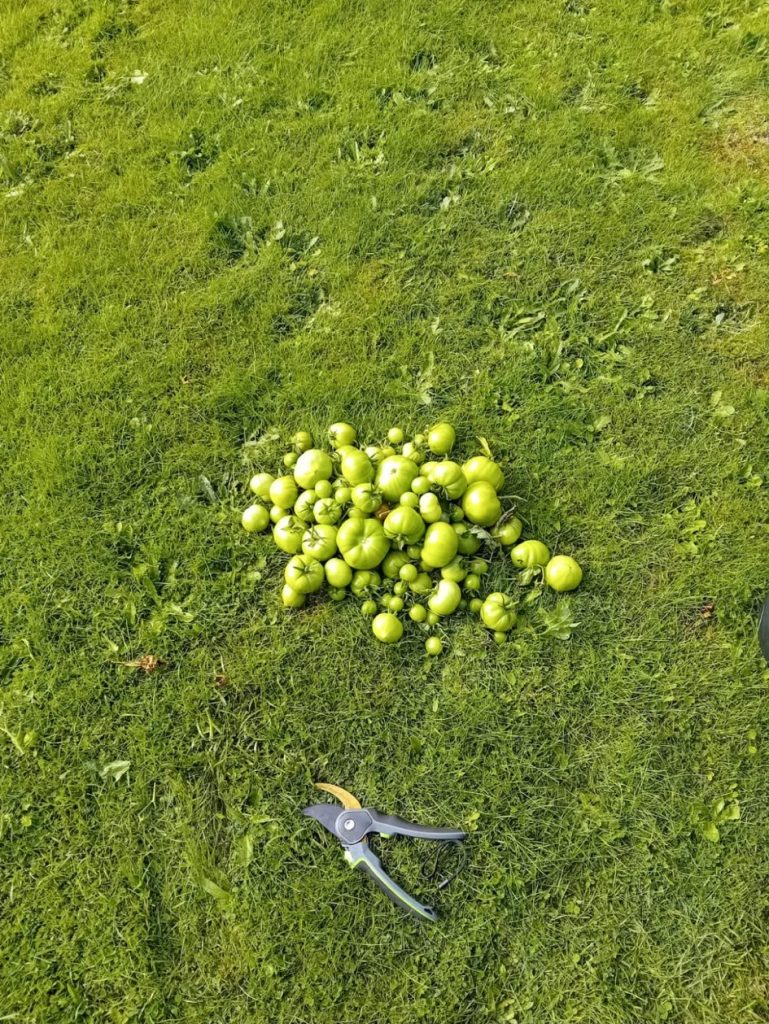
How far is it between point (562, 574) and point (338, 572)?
111cm

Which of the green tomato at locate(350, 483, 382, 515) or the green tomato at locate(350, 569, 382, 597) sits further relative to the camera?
the green tomato at locate(350, 569, 382, 597)

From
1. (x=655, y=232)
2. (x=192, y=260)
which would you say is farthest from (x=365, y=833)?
(x=655, y=232)

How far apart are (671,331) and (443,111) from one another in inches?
97.4

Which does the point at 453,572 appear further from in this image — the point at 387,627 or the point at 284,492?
the point at 284,492

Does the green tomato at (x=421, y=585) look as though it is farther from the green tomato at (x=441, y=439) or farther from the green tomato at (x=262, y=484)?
the green tomato at (x=262, y=484)

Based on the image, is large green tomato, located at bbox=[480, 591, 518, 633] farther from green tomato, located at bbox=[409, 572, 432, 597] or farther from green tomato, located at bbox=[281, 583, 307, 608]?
green tomato, located at bbox=[281, 583, 307, 608]

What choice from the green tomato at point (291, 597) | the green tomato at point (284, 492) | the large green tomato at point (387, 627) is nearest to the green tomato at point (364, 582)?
the large green tomato at point (387, 627)

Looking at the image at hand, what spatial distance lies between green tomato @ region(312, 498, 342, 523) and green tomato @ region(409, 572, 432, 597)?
50cm

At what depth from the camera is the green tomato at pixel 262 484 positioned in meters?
3.79

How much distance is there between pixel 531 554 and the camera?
11.7 ft

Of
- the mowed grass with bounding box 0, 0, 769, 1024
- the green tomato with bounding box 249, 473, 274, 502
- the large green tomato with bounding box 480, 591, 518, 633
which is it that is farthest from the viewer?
the green tomato with bounding box 249, 473, 274, 502

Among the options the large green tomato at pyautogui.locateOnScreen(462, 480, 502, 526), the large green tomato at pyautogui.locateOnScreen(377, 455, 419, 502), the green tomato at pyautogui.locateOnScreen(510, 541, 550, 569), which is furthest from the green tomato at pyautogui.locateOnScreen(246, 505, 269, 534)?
the green tomato at pyautogui.locateOnScreen(510, 541, 550, 569)

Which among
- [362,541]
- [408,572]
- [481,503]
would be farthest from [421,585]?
[481,503]

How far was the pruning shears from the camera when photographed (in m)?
2.98
